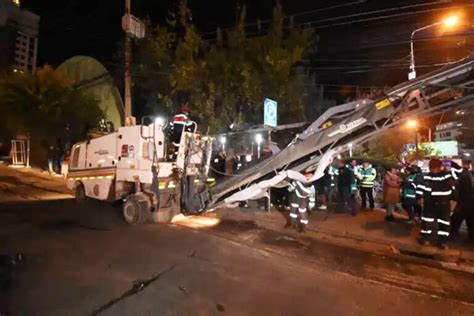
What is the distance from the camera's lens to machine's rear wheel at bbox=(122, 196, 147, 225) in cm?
906

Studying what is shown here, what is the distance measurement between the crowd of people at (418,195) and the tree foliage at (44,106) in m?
16.6

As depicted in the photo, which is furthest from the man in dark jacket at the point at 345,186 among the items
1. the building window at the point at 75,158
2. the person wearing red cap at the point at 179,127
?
the building window at the point at 75,158

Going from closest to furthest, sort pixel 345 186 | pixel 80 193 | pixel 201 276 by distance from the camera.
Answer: pixel 201 276 → pixel 345 186 → pixel 80 193

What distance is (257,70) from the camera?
16141 mm

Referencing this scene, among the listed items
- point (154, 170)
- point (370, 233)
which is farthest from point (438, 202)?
point (154, 170)

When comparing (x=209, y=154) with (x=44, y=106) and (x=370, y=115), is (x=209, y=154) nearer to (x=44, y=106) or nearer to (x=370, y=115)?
(x=370, y=115)

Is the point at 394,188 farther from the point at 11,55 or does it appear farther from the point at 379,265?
the point at 11,55

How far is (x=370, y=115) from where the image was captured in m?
7.22

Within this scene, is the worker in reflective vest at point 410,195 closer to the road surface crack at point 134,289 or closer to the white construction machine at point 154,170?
the white construction machine at point 154,170

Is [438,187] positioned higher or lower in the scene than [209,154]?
lower

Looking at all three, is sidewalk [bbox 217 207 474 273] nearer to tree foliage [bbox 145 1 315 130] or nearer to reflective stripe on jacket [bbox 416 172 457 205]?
reflective stripe on jacket [bbox 416 172 457 205]

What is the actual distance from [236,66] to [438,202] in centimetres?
1068

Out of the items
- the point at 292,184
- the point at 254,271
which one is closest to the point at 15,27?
the point at 292,184

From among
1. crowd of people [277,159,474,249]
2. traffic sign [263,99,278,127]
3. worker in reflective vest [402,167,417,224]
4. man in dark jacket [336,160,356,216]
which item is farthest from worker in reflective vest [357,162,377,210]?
traffic sign [263,99,278,127]
